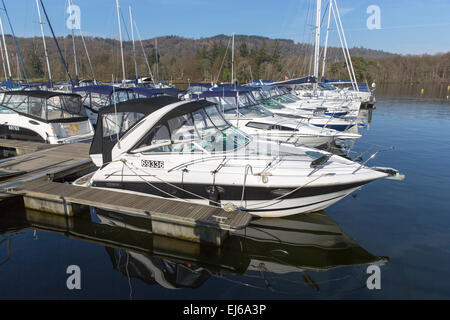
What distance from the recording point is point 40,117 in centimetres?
1209

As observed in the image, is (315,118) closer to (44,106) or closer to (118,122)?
(118,122)

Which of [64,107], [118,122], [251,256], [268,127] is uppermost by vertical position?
[64,107]

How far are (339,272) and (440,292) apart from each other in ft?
5.22

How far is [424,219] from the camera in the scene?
7363mm

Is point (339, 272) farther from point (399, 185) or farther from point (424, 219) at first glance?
point (399, 185)

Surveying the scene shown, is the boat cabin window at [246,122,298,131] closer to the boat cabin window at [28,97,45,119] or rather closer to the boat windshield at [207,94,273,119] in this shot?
the boat windshield at [207,94,273,119]

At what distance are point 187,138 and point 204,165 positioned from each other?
33.9 inches

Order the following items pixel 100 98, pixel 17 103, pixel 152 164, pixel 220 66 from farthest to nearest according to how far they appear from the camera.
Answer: pixel 220 66 < pixel 100 98 < pixel 17 103 < pixel 152 164

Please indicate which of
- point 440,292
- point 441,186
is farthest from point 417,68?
point 440,292

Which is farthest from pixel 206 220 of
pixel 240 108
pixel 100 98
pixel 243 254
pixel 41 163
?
pixel 100 98

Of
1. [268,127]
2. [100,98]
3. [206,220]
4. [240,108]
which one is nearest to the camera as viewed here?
[206,220]

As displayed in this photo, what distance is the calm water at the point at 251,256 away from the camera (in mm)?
4930

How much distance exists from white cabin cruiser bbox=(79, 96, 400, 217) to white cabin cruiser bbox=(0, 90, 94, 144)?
21.0 ft
